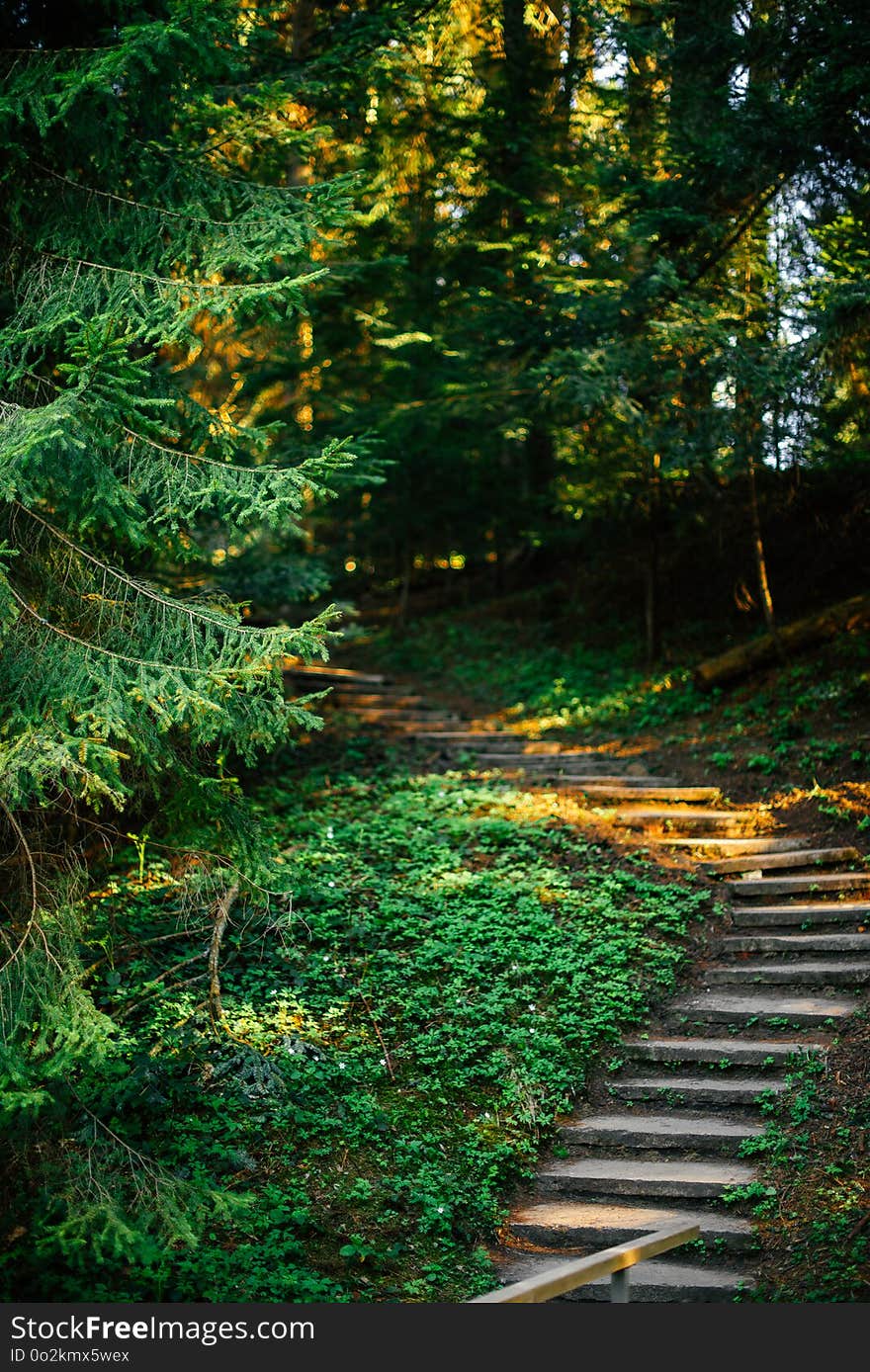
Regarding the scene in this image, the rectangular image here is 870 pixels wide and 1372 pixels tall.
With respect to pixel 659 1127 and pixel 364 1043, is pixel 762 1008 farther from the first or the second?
pixel 364 1043

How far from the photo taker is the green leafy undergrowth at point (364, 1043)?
4766 mm

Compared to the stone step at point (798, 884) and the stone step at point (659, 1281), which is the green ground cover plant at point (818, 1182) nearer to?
the stone step at point (659, 1281)

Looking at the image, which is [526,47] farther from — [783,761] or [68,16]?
[783,761]

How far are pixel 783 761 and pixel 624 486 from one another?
17.0ft

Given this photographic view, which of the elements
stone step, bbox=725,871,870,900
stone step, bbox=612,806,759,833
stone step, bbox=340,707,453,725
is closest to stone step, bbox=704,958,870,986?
stone step, bbox=725,871,870,900

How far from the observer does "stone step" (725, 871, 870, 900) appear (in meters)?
7.87

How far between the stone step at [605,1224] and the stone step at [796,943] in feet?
8.27

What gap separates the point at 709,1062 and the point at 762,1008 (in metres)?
0.63

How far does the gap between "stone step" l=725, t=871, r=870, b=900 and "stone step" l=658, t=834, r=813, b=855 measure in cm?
40

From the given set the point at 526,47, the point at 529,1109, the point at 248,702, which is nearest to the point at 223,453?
the point at 248,702

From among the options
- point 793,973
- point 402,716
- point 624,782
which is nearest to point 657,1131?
point 793,973

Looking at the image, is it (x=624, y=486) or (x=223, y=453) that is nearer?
(x=223, y=453)

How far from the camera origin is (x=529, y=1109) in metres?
6.02

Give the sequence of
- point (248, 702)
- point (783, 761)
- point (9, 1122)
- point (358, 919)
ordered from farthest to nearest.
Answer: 1. point (783, 761)
2. point (358, 919)
3. point (248, 702)
4. point (9, 1122)
